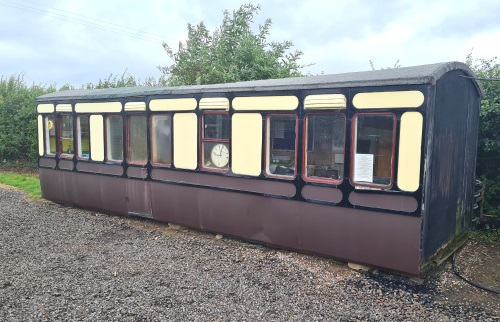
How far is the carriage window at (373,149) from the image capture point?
4.85 meters

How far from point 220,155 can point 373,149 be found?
8.56 feet

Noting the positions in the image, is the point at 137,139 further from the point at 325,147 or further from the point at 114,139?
the point at 325,147

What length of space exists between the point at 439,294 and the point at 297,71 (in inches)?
395

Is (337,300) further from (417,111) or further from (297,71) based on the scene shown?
(297,71)

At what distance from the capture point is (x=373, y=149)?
498 cm

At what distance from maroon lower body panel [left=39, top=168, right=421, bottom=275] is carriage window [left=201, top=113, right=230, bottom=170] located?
47cm

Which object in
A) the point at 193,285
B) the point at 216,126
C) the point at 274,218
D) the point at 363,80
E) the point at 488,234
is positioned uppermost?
the point at 363,80

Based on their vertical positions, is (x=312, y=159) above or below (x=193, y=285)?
above

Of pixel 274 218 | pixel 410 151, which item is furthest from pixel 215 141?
pixel 410 151

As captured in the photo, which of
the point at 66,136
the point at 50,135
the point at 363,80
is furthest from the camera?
the point at 50,135

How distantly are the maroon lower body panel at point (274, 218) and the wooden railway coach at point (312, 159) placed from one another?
16mm

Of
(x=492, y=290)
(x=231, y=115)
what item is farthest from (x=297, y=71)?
(x=492, y=290)

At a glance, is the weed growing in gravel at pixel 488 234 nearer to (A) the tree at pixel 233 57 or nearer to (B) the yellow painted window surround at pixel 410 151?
(B) the yellow painted window surround at pixel 410 151

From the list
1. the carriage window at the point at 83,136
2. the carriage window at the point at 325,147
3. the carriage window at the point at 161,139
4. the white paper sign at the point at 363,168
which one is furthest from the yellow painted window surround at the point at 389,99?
the carriage window at the point at 83,136
